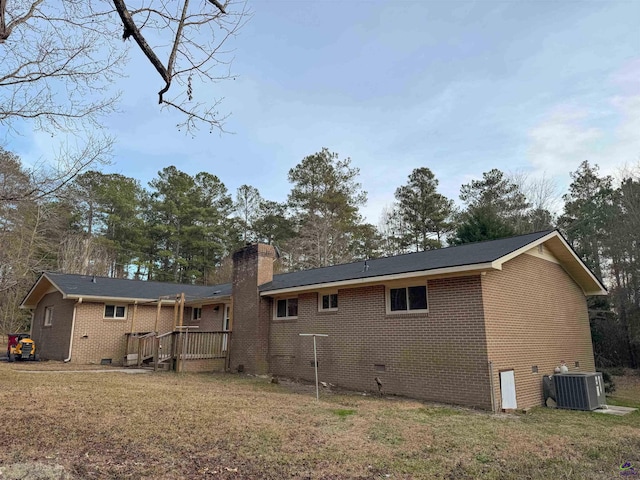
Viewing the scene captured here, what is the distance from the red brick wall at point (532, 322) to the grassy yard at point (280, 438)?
125 centimetres

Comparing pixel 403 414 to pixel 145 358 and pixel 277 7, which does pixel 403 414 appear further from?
pixel 145 358

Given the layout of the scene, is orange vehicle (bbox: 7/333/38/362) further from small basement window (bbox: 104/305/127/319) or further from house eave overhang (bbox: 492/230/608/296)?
house eave overhang (bbox: 492/230/608/296)

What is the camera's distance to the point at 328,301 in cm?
1298

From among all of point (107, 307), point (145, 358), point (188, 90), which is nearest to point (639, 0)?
point (188, 90)

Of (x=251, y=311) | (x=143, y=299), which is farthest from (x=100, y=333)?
(x=251, y=311)

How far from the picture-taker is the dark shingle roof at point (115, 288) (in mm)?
16981

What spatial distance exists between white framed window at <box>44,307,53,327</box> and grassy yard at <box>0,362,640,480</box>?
11031mm

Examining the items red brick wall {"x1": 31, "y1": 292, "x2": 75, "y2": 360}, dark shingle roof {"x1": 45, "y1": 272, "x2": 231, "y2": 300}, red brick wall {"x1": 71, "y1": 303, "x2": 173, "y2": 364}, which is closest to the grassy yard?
red brick wall {"x1": 71, "y1": 303, "x2": 173, "y2": 364}

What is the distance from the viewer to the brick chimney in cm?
1445

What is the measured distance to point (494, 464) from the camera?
16.5 feet

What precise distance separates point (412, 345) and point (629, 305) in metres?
18.6

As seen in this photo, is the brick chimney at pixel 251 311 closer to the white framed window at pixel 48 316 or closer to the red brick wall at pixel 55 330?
the red brick wall at pixel 55 330

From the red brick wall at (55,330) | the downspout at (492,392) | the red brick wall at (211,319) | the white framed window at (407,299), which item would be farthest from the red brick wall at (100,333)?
the downspout at (492,392)

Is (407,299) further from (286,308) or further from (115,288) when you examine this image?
(115,288)
